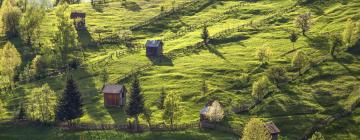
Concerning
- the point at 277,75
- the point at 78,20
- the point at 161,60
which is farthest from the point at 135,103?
the point at 78,20

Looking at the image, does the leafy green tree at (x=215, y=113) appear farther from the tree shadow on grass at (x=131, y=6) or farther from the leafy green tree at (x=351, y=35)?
the tree shadow on grass at (x=131, y=6)

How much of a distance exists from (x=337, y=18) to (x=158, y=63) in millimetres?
58541

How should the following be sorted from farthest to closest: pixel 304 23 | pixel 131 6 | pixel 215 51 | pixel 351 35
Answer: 1. pixel 131 6
2. pixel 304 23
3. pixel 215 51
4. pixel 351 35

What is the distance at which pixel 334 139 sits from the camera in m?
88.4

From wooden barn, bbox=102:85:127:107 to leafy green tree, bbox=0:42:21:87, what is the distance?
2857 centimetres

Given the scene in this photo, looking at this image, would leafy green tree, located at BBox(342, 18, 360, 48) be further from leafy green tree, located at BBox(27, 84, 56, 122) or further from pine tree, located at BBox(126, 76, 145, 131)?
leafy green tree, located at BBox(27, 84, 56, 122)

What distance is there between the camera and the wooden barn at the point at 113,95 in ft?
348

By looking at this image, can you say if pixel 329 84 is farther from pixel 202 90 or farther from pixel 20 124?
pixel 20 124

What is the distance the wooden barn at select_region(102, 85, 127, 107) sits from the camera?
10594 cm

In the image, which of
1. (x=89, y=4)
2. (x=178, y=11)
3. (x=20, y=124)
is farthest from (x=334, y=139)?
(x=89, y=4)

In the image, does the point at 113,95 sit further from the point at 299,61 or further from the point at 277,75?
the point at 299,61

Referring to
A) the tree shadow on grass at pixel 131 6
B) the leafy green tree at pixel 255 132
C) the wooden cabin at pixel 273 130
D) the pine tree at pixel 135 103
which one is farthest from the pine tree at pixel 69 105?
the tree shadow on grass at pixel 131 6

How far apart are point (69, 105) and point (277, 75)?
47.0m

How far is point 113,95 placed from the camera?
106000 mm
